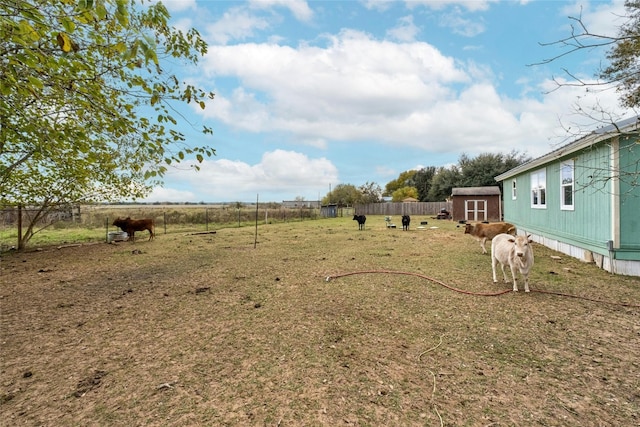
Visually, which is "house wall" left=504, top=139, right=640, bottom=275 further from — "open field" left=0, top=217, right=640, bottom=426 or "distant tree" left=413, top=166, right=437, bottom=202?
"distant tree" left=413, top=166, right=437, bottom=202

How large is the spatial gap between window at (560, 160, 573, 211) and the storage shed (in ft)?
54.4

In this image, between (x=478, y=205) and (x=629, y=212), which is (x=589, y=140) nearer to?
(x=629, y=212)

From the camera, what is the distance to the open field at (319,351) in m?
2.33

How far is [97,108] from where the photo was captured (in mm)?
3303

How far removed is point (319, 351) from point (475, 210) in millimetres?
25784

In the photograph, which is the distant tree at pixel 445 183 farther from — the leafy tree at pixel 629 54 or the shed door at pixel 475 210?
the leafy tree at pixel 629 54

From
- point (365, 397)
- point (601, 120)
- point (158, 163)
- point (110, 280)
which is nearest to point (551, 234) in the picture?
point (601, 120)

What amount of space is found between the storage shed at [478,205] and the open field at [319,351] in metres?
19.7

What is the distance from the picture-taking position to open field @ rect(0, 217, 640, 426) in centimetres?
233

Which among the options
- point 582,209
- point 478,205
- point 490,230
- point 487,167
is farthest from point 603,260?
point 487,167

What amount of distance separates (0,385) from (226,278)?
4.04 metres

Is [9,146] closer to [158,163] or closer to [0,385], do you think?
[158,163]

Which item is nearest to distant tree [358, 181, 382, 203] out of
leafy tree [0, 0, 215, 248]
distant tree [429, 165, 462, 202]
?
distant tree [429, 165, 462, 202]

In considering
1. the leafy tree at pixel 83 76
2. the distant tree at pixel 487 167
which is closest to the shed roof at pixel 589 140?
the leafy tree at pixel 83 76
